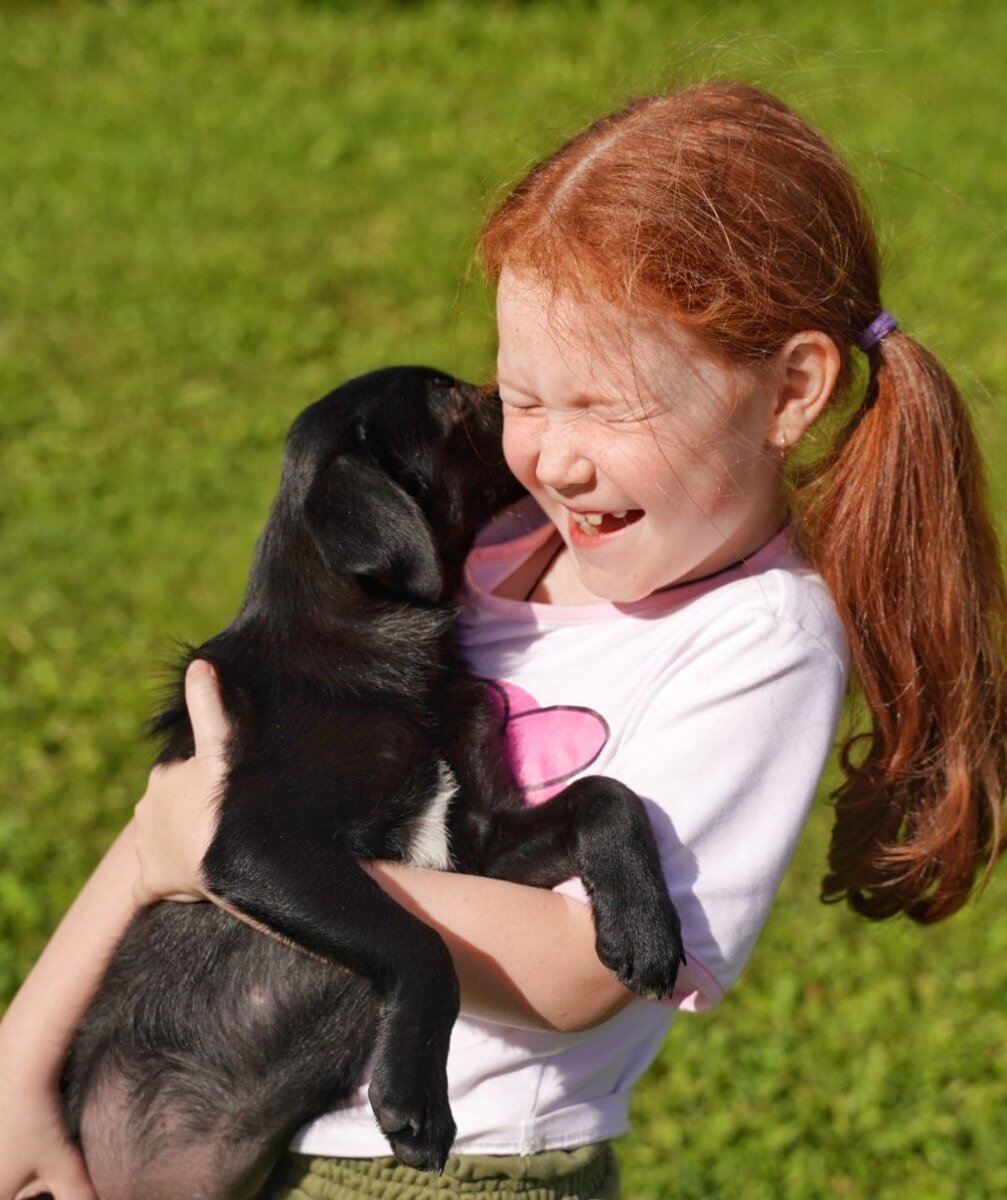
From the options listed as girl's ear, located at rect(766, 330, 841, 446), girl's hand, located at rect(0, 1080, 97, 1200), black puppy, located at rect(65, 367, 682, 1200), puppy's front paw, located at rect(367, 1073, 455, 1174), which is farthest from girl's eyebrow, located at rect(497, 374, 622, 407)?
girl's hand, located at rect(0, 1080, 97, 1200)

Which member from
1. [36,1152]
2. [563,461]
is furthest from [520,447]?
[36,1152]

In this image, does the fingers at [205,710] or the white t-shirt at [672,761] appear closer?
the white t-shirt at [672,761]

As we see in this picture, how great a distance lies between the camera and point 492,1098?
88.8 inches

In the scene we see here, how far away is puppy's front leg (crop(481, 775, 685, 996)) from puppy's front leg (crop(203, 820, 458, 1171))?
0.75 feet

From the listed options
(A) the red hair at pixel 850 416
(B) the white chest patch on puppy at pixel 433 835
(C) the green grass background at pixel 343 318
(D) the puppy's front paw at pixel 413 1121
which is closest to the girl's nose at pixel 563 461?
(A) the red hair at pixel 850 416

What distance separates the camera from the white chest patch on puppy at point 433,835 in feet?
8.06

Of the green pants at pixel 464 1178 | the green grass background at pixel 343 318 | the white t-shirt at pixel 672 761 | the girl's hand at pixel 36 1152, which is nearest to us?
the white t-shirt at pixel 672 761

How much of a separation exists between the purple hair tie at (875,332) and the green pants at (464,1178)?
1263 mm

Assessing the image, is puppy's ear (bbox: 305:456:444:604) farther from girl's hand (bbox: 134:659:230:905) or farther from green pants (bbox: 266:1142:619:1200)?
green pants (bbox: 266:1142:619:1200)

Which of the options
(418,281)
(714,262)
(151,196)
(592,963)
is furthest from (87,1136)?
(151,196)

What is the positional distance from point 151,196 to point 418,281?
1736mm

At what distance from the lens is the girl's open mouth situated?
2.29 meters

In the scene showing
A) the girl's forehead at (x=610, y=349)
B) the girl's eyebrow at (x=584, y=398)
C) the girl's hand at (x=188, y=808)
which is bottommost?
the girl's hand at (x=188, y=808)

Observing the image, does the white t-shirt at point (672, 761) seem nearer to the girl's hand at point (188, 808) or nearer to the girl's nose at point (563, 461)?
the girl's nose at point (563, 461)
